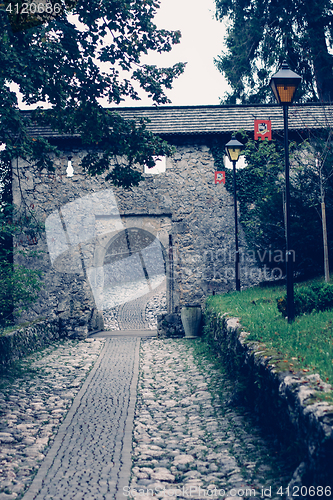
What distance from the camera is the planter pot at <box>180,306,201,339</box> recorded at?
36.2 ft

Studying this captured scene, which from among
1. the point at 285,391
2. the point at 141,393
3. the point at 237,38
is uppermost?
the point at 237,38

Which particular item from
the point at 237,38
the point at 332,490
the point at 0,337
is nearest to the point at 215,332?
the point at 0,337

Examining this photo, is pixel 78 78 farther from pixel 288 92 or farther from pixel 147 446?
pixel 147 446

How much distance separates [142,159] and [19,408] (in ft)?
15.1

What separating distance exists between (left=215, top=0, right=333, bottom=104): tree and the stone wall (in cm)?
710

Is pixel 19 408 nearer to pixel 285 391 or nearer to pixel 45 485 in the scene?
pixel 45 485

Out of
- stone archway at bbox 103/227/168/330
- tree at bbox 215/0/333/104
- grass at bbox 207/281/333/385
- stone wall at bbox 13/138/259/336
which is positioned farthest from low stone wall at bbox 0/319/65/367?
tree at bbox 215/0/333/104

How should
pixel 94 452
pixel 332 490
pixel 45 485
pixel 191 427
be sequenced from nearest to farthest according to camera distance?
pixel 332 490, pixel 45 485, pixel 94 452, pixel 191 427

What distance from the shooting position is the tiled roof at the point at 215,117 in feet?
42.9

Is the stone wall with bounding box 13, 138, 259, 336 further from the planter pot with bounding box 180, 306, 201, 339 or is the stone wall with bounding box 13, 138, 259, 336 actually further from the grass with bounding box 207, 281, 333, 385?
the grass with bounding box 207, 281, 333, 385

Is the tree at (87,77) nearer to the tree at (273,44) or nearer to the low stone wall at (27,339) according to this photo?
the low stone wall at (27,339)

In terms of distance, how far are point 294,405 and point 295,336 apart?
1.83 metres

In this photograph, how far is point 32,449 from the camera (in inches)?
165

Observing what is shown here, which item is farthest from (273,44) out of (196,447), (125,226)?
(196,447)
